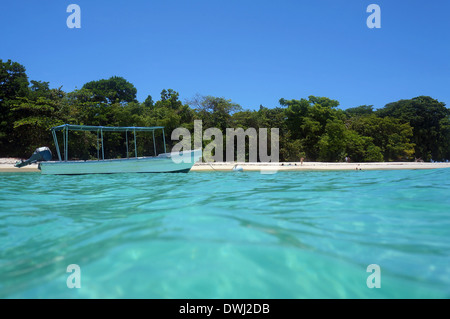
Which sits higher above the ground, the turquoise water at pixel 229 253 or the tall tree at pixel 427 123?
the tall tree at pixel 427 123

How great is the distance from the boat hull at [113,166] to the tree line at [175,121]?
34.7 feet

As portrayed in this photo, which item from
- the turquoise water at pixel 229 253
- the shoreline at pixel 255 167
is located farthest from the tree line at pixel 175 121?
the turquoise water at pixel 229 253

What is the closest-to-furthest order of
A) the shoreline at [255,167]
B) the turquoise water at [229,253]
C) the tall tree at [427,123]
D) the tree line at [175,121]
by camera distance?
the turquoise water at [229,253] < the shoreline at [255,167] < the tree line at [175,121] < the tall tree at [427,123]

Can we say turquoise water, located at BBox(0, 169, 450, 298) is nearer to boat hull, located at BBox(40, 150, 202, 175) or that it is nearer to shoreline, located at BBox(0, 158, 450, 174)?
boat hull, located at BBox(40, 150, 202, 175)

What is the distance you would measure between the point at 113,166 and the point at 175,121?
12024mm

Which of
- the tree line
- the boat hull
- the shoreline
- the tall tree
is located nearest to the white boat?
the boat hull

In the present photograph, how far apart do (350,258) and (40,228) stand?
10.5ft

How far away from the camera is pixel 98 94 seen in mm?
32438

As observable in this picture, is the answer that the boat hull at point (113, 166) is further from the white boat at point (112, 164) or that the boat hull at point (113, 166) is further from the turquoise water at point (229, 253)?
the turquoise water at point (229, 253)

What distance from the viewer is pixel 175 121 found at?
2575 centimetres

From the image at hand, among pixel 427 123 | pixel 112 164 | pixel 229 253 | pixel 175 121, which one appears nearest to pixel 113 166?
pixel 112 164

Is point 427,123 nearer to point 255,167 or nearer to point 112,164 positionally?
point 255,167

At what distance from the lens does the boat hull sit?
563 inches

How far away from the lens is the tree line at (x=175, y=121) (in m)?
24.5
